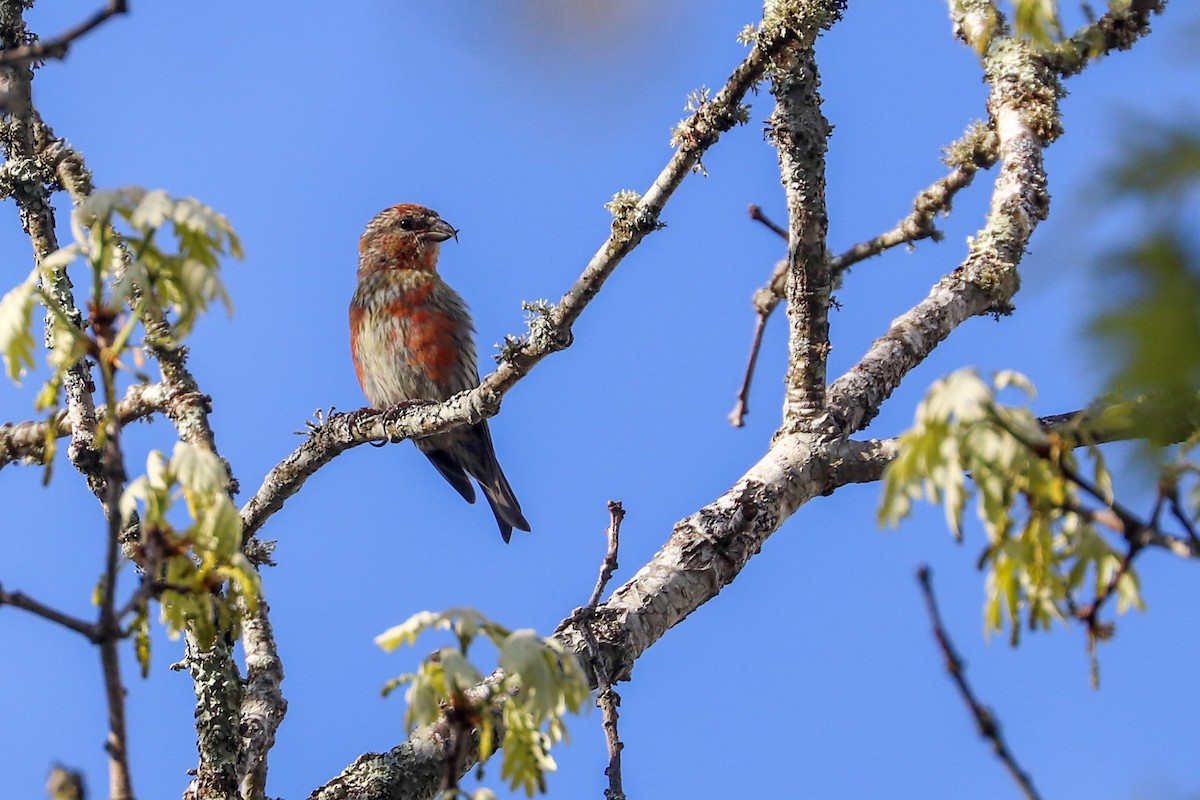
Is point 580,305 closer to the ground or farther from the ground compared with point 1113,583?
farther from the ground

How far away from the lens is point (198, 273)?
1.99 meters

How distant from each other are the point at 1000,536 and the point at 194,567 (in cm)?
125

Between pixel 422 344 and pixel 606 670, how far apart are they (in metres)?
4.34

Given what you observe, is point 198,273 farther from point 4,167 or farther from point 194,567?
point 4,167

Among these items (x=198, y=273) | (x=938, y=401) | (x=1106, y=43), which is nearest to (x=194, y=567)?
(x=198, y=273)

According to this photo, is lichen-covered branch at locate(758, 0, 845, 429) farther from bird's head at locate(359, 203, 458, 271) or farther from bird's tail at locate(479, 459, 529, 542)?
bird's head at locate(359, 203, 458, 271)

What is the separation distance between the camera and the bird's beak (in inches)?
328

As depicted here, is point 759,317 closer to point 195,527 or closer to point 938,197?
point 938,197

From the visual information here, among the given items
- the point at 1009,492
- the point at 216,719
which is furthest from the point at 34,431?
the point at 1009,492

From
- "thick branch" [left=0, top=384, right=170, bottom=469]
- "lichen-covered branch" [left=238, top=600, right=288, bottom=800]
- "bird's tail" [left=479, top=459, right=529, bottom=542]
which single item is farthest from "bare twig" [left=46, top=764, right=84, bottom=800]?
"bird's tail" [left=479, top=459, right=529, bottom=542]

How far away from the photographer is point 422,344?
304 inches

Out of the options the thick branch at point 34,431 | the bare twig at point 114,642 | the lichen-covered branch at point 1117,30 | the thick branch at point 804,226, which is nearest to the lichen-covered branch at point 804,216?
the thick branch at point 804,226

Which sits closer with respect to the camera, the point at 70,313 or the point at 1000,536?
the point at 1000,536

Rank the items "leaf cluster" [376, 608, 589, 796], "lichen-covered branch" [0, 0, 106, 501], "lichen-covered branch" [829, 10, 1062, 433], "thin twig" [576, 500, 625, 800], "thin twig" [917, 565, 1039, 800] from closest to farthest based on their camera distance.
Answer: "thin twig" [917, 565, 1039, 800], "leaf cluster" [376, 608, 589, 796], "thin twig" [576, 500, 625, 800], "lichen-covered branch" [0, 0, 106, 501], "lichen-covered branch" [829, 10, 1062, 433]
